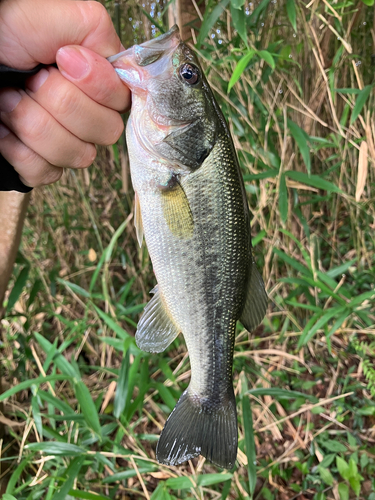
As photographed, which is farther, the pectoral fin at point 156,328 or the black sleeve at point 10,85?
the pectoral fin at point 156,328

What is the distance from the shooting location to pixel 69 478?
4.53 feet

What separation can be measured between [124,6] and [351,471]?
126 inches

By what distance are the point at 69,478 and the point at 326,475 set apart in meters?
1.38

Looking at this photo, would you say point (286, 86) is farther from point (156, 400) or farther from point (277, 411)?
point (156, 400)

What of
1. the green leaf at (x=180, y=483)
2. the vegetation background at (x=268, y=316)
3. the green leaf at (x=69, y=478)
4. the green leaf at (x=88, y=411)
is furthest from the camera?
the vegetation background at (x=268, y=316)

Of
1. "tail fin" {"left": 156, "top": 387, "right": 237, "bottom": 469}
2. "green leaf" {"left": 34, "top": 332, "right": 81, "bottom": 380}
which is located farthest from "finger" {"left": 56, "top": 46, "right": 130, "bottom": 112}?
"green leaf" {"left": 34, "top": 332, "right": 81, "bottom": 380}

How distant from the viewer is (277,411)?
2182 mm

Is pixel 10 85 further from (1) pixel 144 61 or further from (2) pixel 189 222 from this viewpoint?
(2) pixel 189 222

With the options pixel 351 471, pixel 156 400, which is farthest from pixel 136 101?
pixel 351 471

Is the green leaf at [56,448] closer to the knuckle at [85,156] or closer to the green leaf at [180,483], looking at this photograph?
the green leaf at [180,483]

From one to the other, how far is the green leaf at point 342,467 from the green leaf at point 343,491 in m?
0.04

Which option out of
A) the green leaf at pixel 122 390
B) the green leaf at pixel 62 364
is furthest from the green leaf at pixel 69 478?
the green leaf at pixel 62 364

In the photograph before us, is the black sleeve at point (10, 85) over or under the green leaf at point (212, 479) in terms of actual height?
over

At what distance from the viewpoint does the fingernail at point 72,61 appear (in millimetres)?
901
